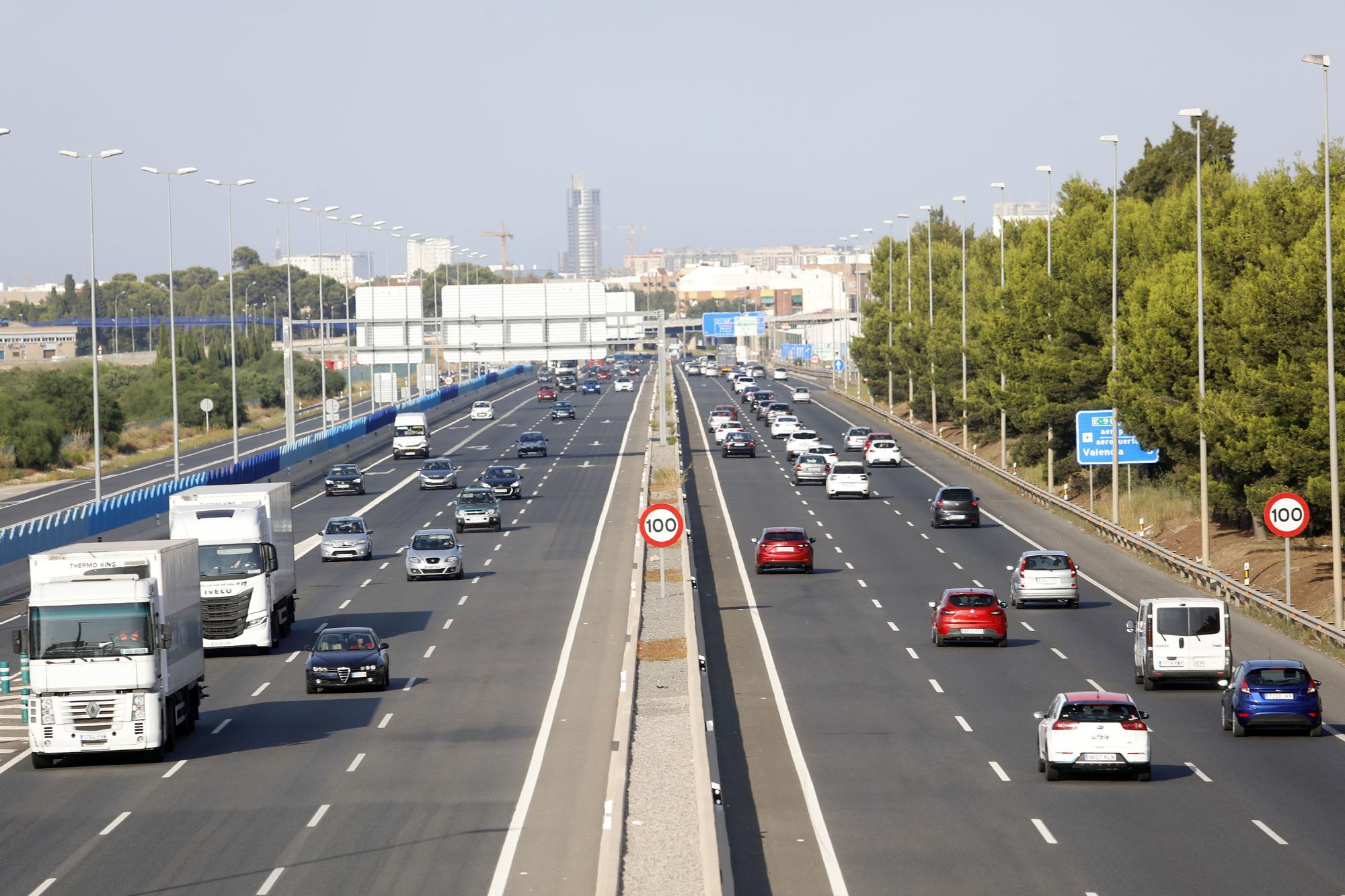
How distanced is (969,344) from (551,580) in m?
47.3

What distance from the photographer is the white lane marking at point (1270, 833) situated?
20.6 metres

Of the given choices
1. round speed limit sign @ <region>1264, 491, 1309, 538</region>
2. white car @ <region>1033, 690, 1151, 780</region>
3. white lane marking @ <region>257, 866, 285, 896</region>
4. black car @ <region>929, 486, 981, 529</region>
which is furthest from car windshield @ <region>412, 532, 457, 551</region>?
white lane marking @ <region>257, 866, 285, 896</region>

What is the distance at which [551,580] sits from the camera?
49688 mm

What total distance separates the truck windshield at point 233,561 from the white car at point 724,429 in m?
56.5

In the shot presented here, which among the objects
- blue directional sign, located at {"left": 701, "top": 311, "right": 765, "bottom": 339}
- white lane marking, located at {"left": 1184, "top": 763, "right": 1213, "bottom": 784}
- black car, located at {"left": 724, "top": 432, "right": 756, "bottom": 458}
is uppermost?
blue directional sign, located at {"left": 701, "top": 311, "right": 765, "bottom": 339}

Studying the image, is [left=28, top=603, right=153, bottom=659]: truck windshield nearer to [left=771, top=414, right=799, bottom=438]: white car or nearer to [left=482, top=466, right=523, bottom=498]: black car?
[left=482, top=466, right=523, bottom=498]: black car

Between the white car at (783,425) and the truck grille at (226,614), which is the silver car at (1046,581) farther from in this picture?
the white car at (783,425)

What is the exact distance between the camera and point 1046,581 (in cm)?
4416

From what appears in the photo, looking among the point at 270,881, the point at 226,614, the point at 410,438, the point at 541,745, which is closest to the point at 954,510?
the point at 226,614

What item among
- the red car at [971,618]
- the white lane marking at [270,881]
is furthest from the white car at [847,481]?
the white lane marking at [270,881]

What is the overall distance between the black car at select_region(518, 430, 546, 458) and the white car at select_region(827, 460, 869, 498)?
26.5m

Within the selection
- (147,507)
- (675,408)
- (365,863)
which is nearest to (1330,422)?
(365,863)

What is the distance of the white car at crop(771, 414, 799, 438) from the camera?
104938mm

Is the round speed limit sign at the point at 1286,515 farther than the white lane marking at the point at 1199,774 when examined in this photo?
Yes
